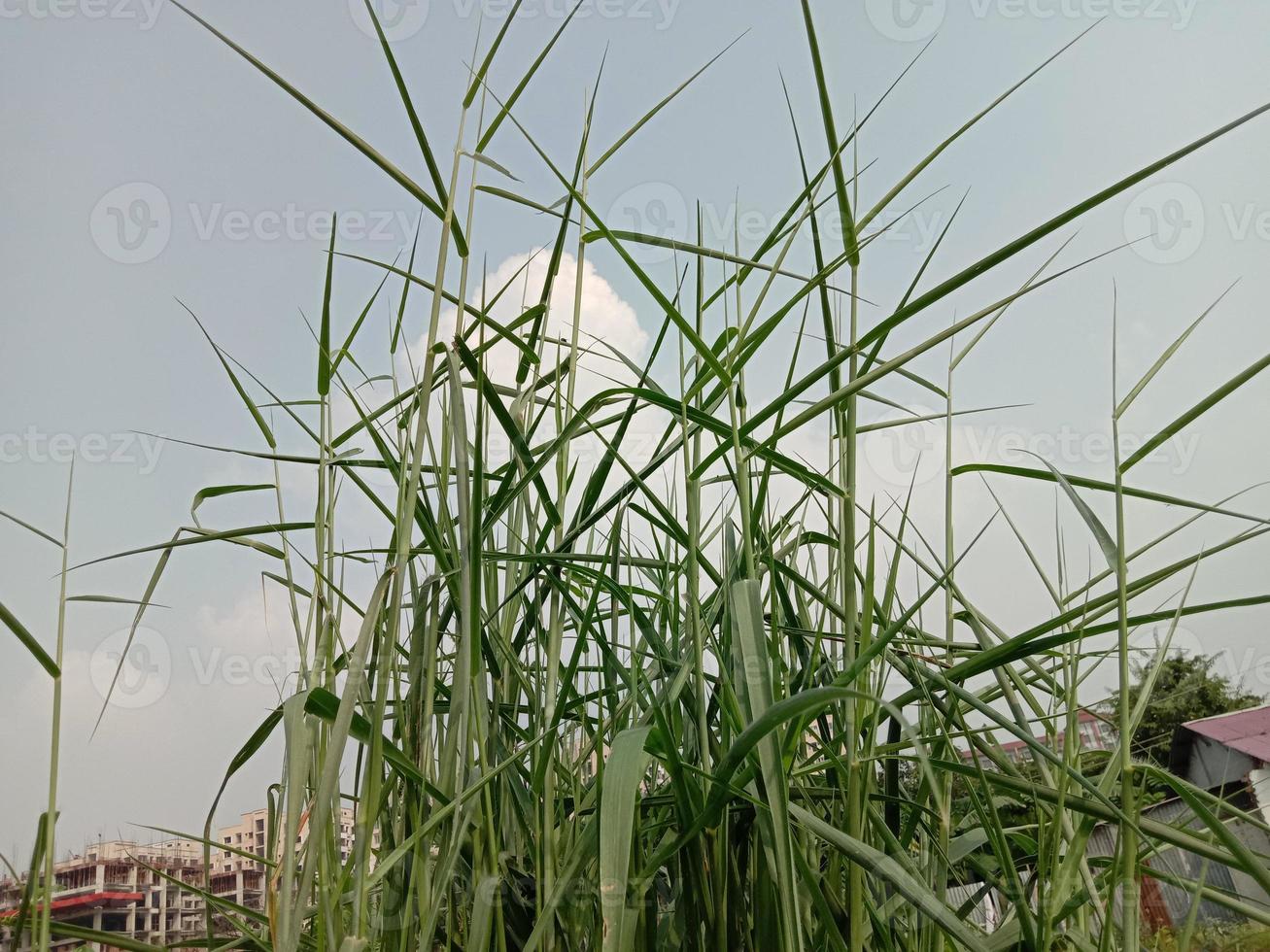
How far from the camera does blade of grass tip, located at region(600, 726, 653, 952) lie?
0.35 m

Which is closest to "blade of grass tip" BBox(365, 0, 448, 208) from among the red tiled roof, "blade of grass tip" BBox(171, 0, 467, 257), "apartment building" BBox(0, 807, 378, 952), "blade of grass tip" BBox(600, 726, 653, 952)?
"blade of grass tip" BBox(171, 0, 467, 257)

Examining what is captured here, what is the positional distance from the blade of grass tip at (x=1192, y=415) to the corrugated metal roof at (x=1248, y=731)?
39.2 inches

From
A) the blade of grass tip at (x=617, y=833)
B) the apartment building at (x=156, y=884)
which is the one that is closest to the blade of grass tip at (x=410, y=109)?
the blade of grass tip at (x=617, y=833)

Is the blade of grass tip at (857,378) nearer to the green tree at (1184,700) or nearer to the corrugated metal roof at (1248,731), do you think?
the green tree at (1184,700)

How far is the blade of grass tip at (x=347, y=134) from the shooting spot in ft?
1.53

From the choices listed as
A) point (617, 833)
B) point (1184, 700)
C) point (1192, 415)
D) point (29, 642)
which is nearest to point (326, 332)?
point (29, 642)

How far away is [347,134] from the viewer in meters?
0.51

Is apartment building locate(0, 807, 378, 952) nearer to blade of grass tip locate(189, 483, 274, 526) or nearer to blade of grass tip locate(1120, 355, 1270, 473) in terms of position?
blade of grass tip locate(189, 483, 274, 526)

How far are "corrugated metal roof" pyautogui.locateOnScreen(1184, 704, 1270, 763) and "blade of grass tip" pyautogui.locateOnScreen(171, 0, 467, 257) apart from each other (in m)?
1.29

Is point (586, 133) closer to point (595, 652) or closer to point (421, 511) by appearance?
point (421, 511)

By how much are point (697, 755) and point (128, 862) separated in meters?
0.51

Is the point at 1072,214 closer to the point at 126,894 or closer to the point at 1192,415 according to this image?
the point at 1192,415

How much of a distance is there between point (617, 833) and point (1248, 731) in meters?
2.51

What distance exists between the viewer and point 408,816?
1.88ft
